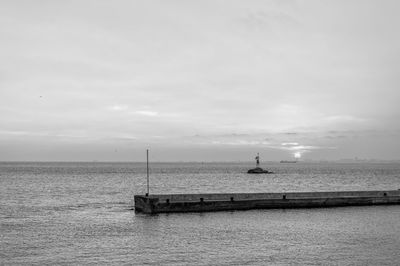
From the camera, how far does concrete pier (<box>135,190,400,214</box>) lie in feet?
162

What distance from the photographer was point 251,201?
52.1 meters

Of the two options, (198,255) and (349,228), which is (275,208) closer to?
(349,228)

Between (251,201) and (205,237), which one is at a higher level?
(251,201)

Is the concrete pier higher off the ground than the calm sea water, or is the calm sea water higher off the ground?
the concrete pier

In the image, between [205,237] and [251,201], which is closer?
[205,237]

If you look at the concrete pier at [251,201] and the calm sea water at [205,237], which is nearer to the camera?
the calm sea water at [205,237]

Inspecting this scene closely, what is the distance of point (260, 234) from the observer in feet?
120

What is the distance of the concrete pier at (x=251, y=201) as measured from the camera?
49344mm

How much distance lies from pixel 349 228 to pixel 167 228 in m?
15.6

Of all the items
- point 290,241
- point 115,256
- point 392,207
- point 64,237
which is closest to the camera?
point 115,256

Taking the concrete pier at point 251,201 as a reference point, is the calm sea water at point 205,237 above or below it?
below

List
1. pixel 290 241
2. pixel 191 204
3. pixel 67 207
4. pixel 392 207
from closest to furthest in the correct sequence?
pixel 290 241
pixel 191 204
pixel 392 207
pixel 67 207

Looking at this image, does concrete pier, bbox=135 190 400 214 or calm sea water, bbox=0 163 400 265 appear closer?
calm sea water, bbox=0 163 400 265

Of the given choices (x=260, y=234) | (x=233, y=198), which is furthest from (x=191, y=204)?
(x=260, y=234)
